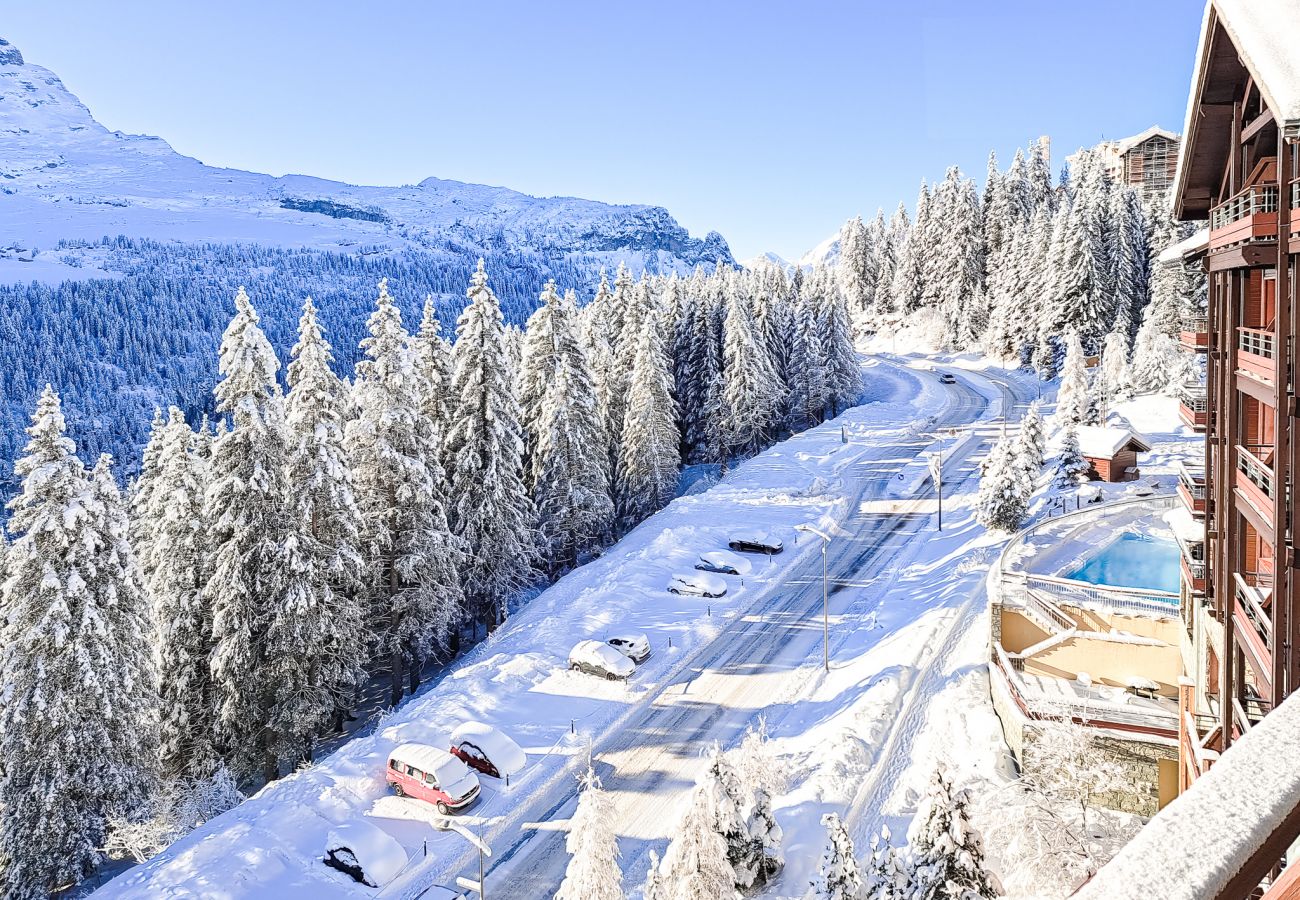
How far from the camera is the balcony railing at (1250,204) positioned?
33.6ft

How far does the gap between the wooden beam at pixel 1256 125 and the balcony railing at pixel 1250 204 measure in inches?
39.5

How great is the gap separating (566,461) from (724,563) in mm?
11420

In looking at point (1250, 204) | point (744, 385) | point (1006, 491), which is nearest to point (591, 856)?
point (1250, 204)

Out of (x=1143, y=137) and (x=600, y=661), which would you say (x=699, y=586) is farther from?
(x=1143, y=137)

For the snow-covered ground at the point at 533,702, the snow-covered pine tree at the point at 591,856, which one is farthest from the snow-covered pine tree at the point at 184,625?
the snow-covered pine tree at the point at 591,856

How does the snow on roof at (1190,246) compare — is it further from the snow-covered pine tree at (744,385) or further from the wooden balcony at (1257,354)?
the snow-covered pine tree at (744,385)

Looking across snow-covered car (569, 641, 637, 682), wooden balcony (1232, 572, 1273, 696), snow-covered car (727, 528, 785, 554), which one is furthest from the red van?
snow-covered car (727, 528, 785, 554)

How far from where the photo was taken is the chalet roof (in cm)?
725

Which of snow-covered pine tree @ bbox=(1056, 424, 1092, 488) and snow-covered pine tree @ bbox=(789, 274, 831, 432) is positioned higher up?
snow-covered pine tree @ bbox=(789, 274, 831, 432)

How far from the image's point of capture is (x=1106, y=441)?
39.6 m

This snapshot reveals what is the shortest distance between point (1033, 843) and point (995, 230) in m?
93.6

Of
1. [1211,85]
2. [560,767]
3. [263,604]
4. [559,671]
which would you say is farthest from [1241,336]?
[263,604]

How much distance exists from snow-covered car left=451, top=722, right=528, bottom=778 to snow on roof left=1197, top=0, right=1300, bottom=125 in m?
23.0

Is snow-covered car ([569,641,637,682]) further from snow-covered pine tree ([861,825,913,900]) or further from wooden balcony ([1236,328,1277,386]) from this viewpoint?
wooden balcony ([1236,328,1277,386])
